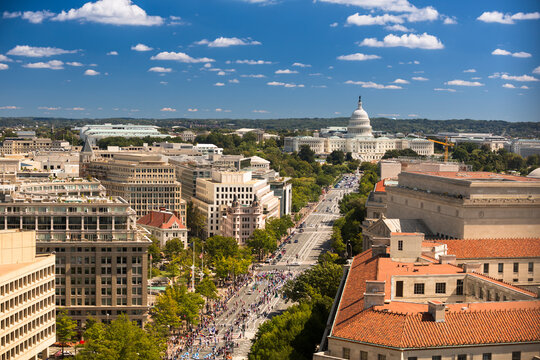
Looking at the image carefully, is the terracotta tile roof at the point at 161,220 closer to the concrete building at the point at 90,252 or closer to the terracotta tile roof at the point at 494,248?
the concrete building at the point at 90,252

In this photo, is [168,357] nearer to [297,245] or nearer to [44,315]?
[44,315]

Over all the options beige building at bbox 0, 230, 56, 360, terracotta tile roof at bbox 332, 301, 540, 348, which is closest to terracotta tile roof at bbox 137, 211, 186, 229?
beige building at bbox 0, 230, 56, 360

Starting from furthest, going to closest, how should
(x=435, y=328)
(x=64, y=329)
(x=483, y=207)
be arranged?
(x=483, y=207), (x=64, y=329), (x=435, y=328)

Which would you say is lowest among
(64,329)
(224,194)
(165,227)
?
(64,329)

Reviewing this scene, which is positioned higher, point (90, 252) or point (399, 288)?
point (399, 288)

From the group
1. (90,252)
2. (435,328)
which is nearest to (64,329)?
(90,252)

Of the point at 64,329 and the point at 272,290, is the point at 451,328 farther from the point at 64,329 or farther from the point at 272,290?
the point at 272,290
